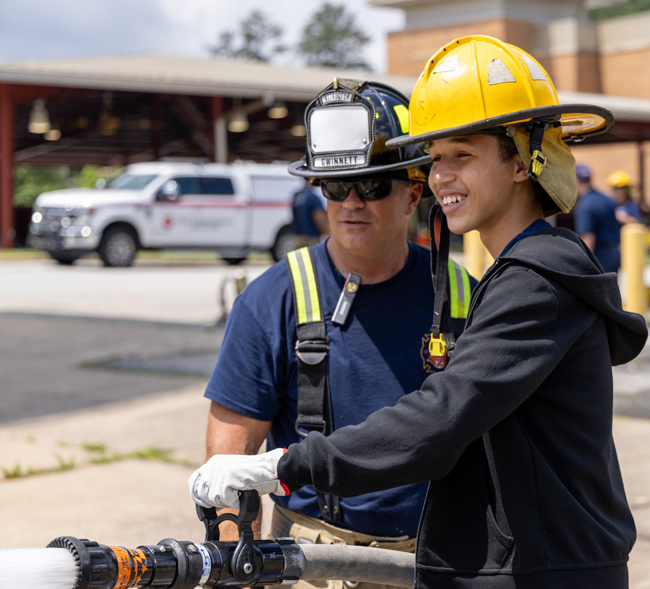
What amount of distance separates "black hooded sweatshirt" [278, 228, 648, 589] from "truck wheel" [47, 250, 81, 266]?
1867cm

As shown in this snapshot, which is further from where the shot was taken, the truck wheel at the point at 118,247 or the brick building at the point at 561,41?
the brick building at the point at 561,41

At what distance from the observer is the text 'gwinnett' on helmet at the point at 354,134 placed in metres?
2.32

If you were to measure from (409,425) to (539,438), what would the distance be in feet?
0.80

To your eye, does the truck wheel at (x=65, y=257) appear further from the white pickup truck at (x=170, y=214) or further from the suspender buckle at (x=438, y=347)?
the suspender buckle at (x=438, y=347)

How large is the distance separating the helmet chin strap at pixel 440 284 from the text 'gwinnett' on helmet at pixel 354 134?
0.29 metres

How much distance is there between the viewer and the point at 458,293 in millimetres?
2320

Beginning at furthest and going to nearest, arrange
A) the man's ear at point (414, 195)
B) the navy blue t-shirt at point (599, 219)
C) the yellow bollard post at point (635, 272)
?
the yellow bollard post at point (635, 272), the navy blue t-shirt at point (599, 219), the man's ear at point (414, 195)

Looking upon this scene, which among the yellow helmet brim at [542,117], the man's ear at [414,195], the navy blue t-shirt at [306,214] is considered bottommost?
the man's ear at [414,195]

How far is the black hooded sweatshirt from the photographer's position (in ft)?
5.02

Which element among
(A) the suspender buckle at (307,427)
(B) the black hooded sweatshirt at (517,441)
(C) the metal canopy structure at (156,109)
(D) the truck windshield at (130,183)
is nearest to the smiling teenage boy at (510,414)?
(B) the black hooded sweatshirt at (517,441)

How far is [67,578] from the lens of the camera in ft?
4.72

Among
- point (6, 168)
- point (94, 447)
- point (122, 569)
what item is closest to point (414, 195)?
point (122, 569)

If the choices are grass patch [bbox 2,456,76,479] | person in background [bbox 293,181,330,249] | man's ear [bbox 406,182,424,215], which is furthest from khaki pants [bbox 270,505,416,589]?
person in background [bbox 293,181,330,249]

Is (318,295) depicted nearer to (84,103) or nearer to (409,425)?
(409,425)
